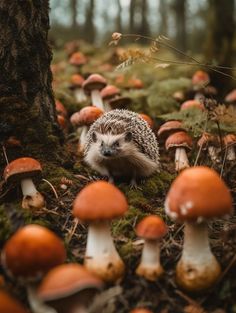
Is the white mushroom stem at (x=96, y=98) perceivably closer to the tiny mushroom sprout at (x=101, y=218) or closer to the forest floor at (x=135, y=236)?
the forest floor at (x=135, y=236)

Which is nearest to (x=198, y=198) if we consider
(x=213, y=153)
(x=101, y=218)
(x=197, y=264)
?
(x=197, y=264)

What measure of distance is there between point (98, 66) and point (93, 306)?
12.1 m

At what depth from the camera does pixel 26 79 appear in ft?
19.0

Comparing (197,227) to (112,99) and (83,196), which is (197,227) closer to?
(83,196)

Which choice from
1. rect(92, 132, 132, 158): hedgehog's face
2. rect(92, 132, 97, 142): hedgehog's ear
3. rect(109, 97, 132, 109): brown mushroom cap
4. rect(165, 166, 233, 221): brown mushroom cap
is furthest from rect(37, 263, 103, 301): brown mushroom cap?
rect(109, 97, 132, 109): brown mushroom cap

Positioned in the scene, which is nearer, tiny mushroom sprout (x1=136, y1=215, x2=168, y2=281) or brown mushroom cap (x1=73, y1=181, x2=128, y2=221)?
brown mushroom cap (x1=73, y1=181, x2=128, y2=221)

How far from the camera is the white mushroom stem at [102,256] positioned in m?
3.94

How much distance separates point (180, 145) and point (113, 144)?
1535mm

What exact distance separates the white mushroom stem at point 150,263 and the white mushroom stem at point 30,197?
5.70 feet

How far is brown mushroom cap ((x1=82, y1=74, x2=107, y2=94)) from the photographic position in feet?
30.9

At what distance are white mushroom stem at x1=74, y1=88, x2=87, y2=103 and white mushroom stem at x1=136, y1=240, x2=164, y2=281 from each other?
22.5 feet

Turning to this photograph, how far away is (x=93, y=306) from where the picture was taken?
3307 mm

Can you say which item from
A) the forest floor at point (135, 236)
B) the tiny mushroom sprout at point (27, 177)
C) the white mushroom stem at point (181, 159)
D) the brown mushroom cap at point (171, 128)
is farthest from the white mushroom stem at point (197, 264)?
the brown mushroom cap at point (171, 128)

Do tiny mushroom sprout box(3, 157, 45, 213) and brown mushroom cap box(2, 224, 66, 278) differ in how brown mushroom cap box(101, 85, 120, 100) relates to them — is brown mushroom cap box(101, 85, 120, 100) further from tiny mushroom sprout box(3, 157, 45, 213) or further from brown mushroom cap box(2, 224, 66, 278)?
brown mushroom cap box(2, 224, 66, 278)
